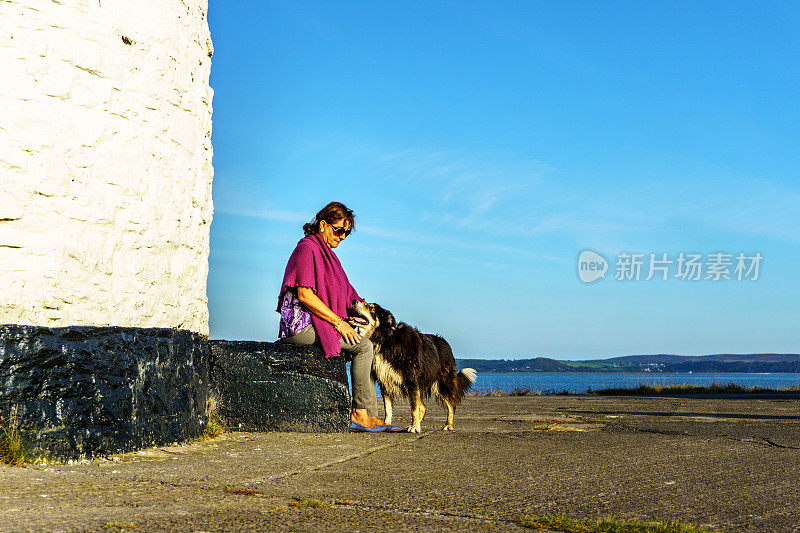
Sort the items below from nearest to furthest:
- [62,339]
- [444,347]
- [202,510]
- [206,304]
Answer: [202,510], [62,339], [206,304], [444,347]

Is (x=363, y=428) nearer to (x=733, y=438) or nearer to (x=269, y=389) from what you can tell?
(x=269, y=389)

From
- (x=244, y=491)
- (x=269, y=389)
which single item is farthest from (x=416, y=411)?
(x=244, y=491)

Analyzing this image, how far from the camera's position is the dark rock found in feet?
19.9

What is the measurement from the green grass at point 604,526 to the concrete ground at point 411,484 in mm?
136

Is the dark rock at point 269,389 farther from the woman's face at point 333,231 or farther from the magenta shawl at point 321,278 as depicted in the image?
the woman's face at point 333,231

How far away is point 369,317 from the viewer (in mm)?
6953

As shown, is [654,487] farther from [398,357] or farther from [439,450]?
[398,357]

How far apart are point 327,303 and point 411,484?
2.84m

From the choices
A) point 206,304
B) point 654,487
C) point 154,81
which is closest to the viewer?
point 654,487

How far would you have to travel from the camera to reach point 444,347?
7.63 metres

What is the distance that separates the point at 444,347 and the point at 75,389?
4076mm

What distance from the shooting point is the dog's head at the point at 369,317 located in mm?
6935

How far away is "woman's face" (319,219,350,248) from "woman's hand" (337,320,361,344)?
2.69ft

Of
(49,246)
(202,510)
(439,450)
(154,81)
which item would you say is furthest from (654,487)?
(154,81)
